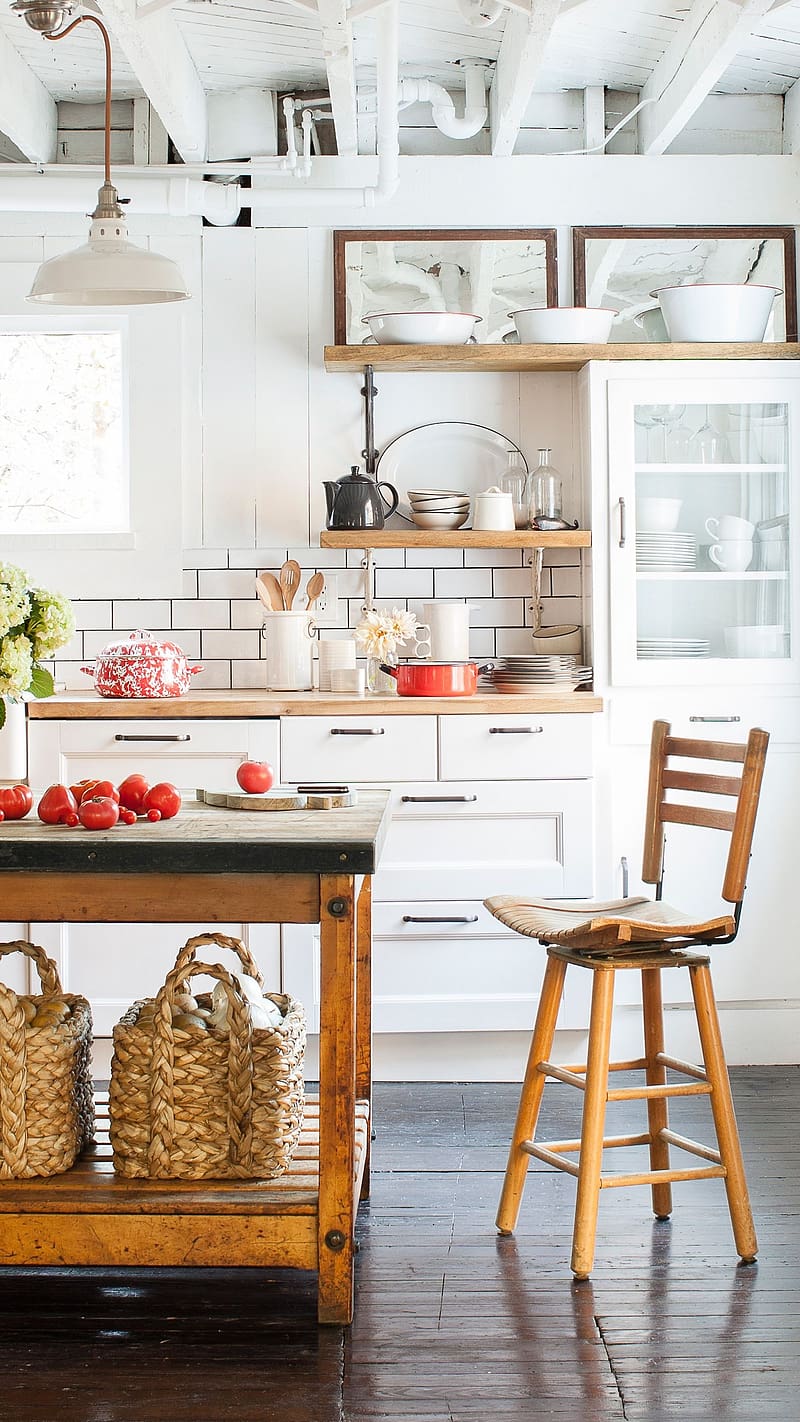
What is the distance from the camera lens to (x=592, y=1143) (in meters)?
2.80

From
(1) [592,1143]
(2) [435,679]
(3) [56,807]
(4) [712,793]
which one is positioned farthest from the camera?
(2) [435,679]

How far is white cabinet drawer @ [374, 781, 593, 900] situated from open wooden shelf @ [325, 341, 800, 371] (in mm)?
1377

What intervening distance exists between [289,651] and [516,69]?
6.17 ft

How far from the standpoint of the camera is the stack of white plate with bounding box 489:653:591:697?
4.39 metres

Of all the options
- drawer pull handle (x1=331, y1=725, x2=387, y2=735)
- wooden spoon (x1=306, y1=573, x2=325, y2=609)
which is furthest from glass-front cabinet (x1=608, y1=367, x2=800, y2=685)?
wooden spoon (x1=306, y1=573, x2=325, y2=609)

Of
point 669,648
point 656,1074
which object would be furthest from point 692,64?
point 656,1074

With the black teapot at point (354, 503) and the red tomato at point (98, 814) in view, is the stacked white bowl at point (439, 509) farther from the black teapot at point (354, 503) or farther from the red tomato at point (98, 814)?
the red tomato at point (98, 814)

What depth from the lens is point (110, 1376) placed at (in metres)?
2.44

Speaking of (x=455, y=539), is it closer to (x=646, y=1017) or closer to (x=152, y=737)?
(x=152, y=737)

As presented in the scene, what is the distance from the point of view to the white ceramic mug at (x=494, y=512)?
4.53m

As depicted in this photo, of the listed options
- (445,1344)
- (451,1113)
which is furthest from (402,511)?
(445,1344)

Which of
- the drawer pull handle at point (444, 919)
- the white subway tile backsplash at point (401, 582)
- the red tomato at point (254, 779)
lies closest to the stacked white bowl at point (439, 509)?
the white subway tile backsplash at point (401, 582)

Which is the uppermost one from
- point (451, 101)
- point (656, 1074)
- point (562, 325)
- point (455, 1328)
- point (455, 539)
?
point (451, 101)

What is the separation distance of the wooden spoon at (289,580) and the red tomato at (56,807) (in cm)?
216
